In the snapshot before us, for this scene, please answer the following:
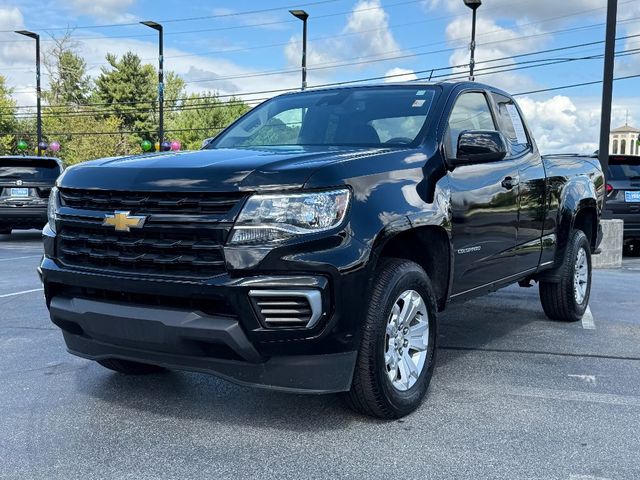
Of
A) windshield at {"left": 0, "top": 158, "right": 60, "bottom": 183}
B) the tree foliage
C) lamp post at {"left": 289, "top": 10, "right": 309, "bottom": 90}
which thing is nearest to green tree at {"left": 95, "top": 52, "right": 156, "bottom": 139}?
the tree foliage

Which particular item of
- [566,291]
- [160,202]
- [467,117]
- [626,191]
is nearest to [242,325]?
[160,202]

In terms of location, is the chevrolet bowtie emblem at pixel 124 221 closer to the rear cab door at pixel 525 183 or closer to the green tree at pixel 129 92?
the rear cab door at pixel 525 183

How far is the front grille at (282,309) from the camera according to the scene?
3.21m

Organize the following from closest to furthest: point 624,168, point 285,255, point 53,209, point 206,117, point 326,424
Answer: point 285,255, point 326,424, point 53,209, point 624,168, point 206,117

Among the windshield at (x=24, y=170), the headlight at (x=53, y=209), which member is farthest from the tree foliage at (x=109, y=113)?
the headlight at (x=53, y=209)

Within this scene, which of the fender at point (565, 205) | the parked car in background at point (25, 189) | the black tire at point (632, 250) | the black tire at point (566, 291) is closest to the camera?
the fender at point (565, 205)

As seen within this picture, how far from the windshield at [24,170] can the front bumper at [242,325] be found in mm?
12023

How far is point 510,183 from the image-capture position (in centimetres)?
504

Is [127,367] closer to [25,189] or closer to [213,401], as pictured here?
[213,401]

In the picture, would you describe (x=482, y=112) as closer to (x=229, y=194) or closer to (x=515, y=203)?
(x=515, y=203)

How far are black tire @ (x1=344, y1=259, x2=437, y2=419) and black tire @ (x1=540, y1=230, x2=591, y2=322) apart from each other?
281 centimetres

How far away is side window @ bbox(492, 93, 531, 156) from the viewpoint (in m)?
5.50

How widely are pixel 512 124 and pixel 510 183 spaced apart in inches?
34.9

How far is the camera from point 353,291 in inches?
132
